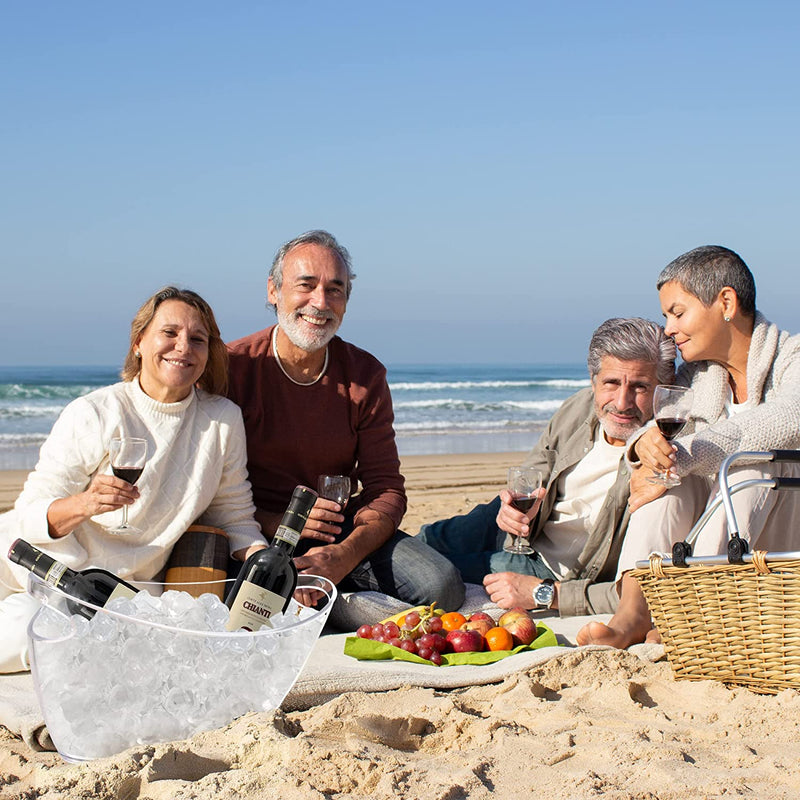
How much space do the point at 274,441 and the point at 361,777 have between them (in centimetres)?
231

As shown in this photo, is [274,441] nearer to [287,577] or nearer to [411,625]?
[411,625]

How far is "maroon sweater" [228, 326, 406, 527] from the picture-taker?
458cm

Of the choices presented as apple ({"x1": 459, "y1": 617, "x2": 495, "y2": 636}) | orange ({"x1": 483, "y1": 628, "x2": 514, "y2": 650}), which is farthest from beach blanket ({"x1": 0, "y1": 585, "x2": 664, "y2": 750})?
apple ({"x1": 459, "y1": 617, "x2": 495, "y2": 636})

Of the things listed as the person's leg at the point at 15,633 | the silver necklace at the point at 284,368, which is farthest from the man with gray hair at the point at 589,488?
the person's leg at the point at 15,633

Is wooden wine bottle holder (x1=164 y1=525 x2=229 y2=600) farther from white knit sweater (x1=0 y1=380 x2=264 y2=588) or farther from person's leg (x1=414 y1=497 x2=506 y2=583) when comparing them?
person's leg (x1=414 y1=497 x2=506 y2=583)

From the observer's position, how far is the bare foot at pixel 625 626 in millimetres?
3668

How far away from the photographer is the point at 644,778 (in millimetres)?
2418

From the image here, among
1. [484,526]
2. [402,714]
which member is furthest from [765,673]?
[484,526]

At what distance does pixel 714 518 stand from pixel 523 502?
0.79 metres

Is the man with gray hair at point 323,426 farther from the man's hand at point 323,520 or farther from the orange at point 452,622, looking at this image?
the orange at point 452,622

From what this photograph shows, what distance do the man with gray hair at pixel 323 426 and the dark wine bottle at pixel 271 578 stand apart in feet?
4.36

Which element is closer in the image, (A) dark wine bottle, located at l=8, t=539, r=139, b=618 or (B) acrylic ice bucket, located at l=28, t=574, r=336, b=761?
(B) acrylic ice bucket, located at l=28, t=574, r=336, b=761

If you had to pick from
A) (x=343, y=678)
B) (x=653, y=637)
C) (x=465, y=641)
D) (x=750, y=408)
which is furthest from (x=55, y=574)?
(x=750, y=408)

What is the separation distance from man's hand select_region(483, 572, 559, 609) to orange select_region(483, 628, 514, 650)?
622mm
